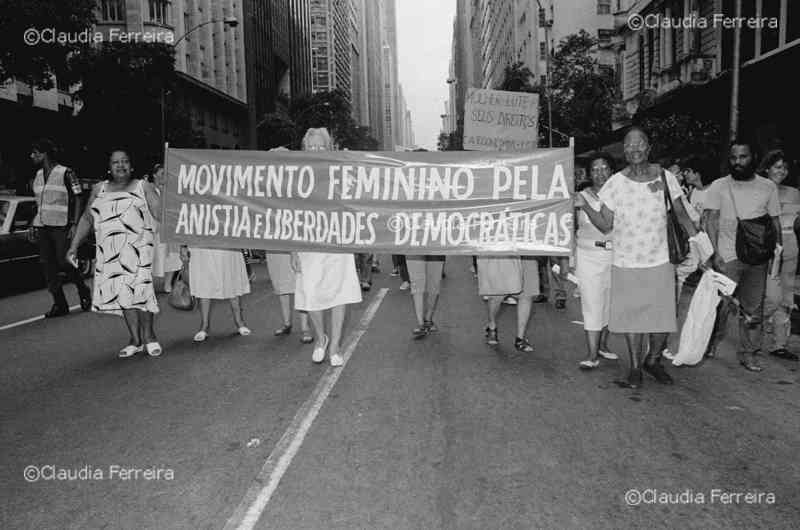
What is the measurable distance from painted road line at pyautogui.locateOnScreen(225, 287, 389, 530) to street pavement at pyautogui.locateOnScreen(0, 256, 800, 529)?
0.03 meters

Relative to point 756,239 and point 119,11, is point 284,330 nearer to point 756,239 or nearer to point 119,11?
point 756,239

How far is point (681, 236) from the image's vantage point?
5434 mm

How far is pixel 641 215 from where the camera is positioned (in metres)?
5.52

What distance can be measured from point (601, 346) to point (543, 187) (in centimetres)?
168

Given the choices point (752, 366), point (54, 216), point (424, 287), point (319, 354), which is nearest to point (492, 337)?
point (424, 287)

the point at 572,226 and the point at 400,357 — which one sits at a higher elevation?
the point at 572,226

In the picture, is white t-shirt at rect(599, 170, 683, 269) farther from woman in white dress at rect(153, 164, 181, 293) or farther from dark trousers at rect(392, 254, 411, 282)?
dark trousers at rect(392, 254, 411, 282)

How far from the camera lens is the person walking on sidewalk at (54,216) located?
360 inches

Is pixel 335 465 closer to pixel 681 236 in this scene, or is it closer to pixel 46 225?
pixel 681 236

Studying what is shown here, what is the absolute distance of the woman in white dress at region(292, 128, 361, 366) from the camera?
20.3 ft

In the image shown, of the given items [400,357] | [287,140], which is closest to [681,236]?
[400,357]

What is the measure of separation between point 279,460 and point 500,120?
12134mm

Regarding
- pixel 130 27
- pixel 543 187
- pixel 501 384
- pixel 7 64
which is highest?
pixel 130 27

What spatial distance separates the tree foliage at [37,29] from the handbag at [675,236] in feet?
63.7
